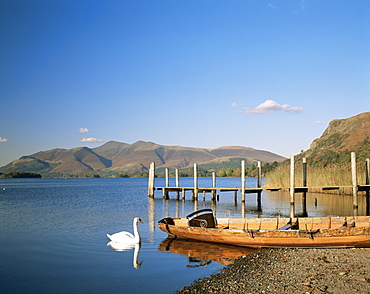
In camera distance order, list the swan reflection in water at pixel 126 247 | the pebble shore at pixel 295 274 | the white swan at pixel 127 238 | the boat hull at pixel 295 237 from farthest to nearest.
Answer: the white swan at pixel 127 238 < the swan reflection in water at pixel 126 247 < the boat hull at pixel 295 237 < the pebble shore at pixel 295 274

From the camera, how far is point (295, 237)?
510 inches

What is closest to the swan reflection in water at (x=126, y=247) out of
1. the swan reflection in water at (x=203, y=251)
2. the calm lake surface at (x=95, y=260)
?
the calm lake surface at (x=95, y=260)

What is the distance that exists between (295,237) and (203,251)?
3374 mm

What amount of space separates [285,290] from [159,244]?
7.82 metres

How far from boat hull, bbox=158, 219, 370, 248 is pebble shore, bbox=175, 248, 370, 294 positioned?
282 millimetres

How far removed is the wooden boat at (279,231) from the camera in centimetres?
1260

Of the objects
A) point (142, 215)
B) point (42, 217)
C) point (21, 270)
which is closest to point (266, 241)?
point (21, 270)

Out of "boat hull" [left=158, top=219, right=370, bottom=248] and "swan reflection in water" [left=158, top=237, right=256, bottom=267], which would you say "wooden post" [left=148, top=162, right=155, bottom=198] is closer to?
"swan reflection in water" [left=158, top=237, right=256, bottom=267]

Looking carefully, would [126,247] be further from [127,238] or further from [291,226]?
[291,226]

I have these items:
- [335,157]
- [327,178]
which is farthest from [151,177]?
[335,157]

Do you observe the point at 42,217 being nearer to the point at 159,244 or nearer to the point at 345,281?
the point at 159,244

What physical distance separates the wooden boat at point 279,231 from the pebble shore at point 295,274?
38 cm

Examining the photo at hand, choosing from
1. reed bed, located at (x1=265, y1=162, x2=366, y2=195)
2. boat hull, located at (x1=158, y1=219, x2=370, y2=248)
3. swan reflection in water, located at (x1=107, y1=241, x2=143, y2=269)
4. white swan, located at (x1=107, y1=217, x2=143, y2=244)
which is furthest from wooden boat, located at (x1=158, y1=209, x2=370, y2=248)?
reed bed, located at (x1=265, y1=162, x2=366, y2=195)

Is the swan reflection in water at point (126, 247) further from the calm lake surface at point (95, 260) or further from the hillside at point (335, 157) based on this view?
the hillside at point (335, 157)
